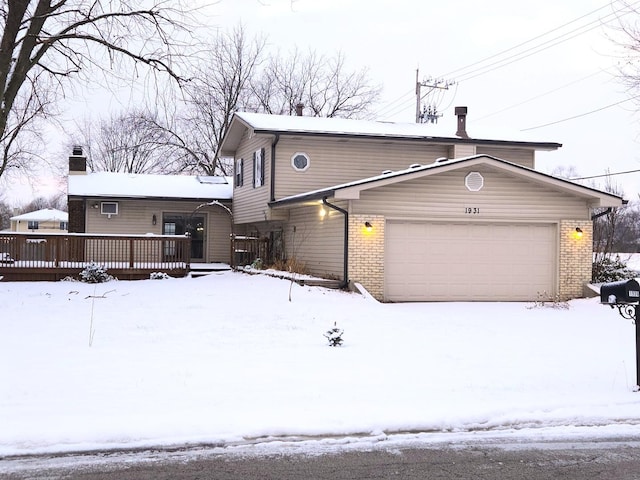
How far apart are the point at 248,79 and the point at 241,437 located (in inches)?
1464

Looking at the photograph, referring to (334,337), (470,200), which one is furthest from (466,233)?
(334,337)

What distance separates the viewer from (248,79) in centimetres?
4038

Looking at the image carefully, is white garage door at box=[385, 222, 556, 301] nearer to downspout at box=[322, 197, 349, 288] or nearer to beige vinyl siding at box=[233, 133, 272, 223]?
downspout at box=[322, 197, 349, 288]

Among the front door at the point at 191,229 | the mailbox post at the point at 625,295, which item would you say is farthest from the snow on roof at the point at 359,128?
the mailbox post at the point at 625,295

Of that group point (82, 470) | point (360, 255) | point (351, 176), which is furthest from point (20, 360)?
point (351, 176)

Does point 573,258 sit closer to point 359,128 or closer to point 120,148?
point 359,128

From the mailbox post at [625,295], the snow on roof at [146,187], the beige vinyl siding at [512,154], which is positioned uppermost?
the beige vinyl siding at [512,154]

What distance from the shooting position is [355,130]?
19.9 meters

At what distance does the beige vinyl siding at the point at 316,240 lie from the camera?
16000 millimetres

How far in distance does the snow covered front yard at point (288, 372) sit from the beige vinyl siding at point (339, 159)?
6942 millimetres

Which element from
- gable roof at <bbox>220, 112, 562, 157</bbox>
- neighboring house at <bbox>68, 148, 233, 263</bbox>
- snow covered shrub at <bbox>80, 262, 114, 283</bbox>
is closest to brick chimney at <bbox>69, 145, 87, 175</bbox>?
neighboring house at <bbox>68, 148, 233, 263</bbox>

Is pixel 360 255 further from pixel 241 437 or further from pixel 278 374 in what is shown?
pixel 241 437

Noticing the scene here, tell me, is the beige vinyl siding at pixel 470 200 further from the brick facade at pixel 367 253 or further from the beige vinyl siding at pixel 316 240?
the beige vinyl siding at pixel 316 240

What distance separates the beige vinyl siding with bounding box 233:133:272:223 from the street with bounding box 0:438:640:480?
14818mm
